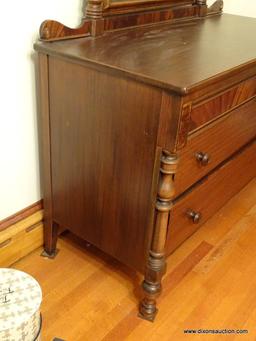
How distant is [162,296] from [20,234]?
55 centimetres

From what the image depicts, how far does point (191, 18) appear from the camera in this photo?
1641mm

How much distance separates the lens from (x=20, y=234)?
1.45 m

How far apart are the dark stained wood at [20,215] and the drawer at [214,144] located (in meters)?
0.58

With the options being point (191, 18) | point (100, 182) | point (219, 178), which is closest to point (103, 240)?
point (100, 182)

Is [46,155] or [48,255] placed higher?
[46,155]

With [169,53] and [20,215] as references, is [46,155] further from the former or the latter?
[169,53]

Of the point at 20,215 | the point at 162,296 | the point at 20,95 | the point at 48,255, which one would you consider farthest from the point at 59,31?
the point at 162,296

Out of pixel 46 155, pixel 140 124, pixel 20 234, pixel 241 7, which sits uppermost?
pixel 241 7

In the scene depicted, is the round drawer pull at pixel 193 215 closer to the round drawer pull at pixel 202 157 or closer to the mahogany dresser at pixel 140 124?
the mahogany dresser at pixel 140 124

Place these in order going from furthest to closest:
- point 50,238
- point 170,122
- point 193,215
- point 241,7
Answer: point 241,7 → point 50,238 → point 193,215 → point 170,122

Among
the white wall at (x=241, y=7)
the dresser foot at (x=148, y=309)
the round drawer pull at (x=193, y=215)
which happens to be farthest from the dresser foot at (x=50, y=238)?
the white wall at (x=241, y=7)

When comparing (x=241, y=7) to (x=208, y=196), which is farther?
(x=241, y=7)

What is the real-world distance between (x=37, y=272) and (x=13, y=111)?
58 centimetres

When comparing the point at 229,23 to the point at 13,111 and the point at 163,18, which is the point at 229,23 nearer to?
the point at 163,18
